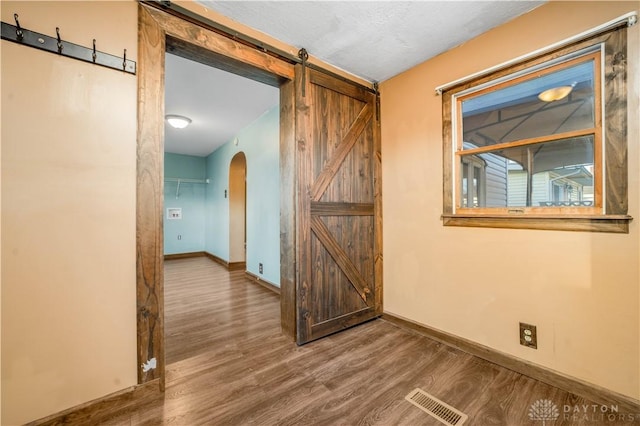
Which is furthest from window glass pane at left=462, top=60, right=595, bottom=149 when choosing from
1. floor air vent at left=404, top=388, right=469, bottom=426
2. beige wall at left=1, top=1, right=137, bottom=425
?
beige wall at left=1, top=1, right=137, bottom=425

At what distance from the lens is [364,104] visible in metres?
2.69

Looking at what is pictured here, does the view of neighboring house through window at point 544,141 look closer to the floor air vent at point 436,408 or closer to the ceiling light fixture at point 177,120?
the floor air vent at point 436,408

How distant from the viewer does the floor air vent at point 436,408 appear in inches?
54.1

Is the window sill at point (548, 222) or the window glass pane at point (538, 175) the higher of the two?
the window glass pane at point (538, 175)

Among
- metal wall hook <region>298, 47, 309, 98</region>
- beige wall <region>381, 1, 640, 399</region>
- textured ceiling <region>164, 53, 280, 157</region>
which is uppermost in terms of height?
textured ceiling <region>164, 53, 280, 157</region>

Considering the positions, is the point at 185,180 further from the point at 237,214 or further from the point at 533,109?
the point at 533,109

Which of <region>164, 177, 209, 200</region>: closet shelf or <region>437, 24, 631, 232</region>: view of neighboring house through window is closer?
<region>437, 24, 631, 232</region>: view of neighboring house through window

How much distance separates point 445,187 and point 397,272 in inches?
39.4

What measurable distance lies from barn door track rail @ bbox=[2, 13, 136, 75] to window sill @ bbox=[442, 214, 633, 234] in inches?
101

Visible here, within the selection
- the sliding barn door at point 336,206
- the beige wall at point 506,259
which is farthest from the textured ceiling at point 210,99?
the beige wall at point 506,259

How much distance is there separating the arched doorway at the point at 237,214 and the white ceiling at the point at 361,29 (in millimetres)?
2376

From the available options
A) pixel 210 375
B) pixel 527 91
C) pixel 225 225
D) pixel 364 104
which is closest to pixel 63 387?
pixel 210 375

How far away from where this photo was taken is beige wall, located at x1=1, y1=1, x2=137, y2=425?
121 cm

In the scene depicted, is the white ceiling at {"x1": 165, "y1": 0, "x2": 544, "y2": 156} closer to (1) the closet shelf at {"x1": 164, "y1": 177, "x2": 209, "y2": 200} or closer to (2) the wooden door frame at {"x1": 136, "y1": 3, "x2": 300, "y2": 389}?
(2) the wooden door frame at {"x1": 136, "y1": 3, "x2": 300, "y2": 389}
